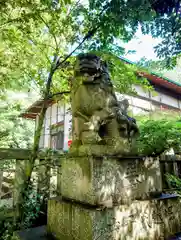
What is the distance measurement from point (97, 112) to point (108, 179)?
82 centimetres

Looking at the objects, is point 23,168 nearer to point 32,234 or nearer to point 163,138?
point 32,234

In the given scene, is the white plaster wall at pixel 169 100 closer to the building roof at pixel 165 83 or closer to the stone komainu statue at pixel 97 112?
the building roof at pixel 165 83

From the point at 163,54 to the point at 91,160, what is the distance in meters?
3.70

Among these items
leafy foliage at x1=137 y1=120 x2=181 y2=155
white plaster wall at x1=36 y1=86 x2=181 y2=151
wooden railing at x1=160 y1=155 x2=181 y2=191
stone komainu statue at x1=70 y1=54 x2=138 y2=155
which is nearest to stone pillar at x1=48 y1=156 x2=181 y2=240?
stone komainu statue at x1=70 y1=54 x2=138 y2=155

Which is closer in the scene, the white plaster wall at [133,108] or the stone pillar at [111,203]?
the stone pillar at [111,203]

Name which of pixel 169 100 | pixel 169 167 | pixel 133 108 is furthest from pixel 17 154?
pixel 169 100

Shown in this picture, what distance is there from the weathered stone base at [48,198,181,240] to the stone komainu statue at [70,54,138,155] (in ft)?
2.17

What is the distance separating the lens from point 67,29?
289 cm

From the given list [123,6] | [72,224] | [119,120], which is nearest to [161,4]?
[123,6]

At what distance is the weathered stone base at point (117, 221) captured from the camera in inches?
61.9

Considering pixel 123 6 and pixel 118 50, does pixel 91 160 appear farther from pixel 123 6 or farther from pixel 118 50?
pixel 123 6

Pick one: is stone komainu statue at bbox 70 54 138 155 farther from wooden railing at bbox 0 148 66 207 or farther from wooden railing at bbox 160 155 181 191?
wooden railing at bbox 160 155 181 191

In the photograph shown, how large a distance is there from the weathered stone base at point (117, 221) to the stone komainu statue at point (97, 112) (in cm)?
66

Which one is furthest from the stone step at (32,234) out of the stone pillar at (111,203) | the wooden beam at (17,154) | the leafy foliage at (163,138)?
the leafy foliage at (163,138)
